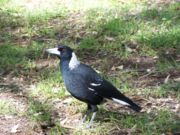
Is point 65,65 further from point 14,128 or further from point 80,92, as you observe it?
point 14,128

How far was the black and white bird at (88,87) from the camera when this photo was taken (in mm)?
4914

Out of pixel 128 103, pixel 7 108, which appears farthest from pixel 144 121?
pixel 7 108

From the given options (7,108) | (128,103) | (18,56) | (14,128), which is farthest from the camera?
(18,56)

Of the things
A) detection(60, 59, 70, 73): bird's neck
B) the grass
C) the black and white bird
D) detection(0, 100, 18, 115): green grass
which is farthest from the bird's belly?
detection(0, 100, 18, 115): green grass

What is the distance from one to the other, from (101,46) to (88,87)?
7.03 ft

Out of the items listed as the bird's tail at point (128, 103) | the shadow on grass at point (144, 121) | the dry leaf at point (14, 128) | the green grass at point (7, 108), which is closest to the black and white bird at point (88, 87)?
the bird's tail at point (128, 103)

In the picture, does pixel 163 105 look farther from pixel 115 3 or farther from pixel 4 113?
pixel 115 3

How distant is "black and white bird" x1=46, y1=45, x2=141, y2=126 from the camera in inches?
193

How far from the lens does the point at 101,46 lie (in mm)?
7031

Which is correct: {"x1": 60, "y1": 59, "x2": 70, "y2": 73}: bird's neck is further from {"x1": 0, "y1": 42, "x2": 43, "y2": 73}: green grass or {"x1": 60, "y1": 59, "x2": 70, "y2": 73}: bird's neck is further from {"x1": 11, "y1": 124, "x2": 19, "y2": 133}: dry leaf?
{"x1": 0, "y1": 42, "x2": 43, "y2": 73}: green grass

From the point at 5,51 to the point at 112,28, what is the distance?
1.55 meters

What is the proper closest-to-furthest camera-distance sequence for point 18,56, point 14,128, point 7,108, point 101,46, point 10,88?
point 14,128, point 7,108, point 10,88, point 18,56, point 101,46

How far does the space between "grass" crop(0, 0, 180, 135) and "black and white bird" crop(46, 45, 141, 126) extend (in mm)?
236

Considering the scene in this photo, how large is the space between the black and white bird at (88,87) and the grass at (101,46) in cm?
24
